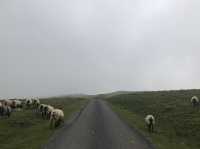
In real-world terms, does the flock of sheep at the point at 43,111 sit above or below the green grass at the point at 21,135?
above

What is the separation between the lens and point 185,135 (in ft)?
92.0

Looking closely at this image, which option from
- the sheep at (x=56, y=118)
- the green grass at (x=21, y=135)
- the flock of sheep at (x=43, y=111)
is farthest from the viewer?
the flock of sheep at (x=43, y=111)

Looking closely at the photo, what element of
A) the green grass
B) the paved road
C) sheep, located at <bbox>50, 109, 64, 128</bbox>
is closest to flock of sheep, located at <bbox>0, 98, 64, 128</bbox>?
sheep, located at <bbox>50, 109, 64, 128</bbox>

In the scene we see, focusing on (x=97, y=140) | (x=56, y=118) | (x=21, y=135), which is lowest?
(x=21, y=135)

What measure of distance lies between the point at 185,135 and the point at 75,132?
472 inches

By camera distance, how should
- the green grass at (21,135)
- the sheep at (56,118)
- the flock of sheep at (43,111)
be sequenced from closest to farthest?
the green grass at (21,135) → the sheep at (56,118) → the flock of sheep at (43,111)

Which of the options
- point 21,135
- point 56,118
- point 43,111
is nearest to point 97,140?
point 21,135

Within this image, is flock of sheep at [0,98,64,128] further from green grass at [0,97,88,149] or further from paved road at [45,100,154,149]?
paved road at [45,100,154,149]

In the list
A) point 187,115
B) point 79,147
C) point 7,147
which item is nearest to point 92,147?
point 79,147

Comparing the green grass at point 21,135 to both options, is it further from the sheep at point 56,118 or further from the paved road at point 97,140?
the sheep at point 56,118

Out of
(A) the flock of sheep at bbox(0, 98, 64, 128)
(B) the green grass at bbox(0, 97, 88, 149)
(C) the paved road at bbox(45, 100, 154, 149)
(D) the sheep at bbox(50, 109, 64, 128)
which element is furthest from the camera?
(A) the flock of sheep at bbox(0, 98, 64, 128)

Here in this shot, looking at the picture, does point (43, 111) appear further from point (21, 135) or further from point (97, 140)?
point (97, 140)

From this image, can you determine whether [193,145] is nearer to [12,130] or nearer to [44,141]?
[44,141]

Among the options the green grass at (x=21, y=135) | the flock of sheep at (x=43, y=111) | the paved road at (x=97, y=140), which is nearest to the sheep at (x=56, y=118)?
the flock of sheep at (x=43, y=111)
